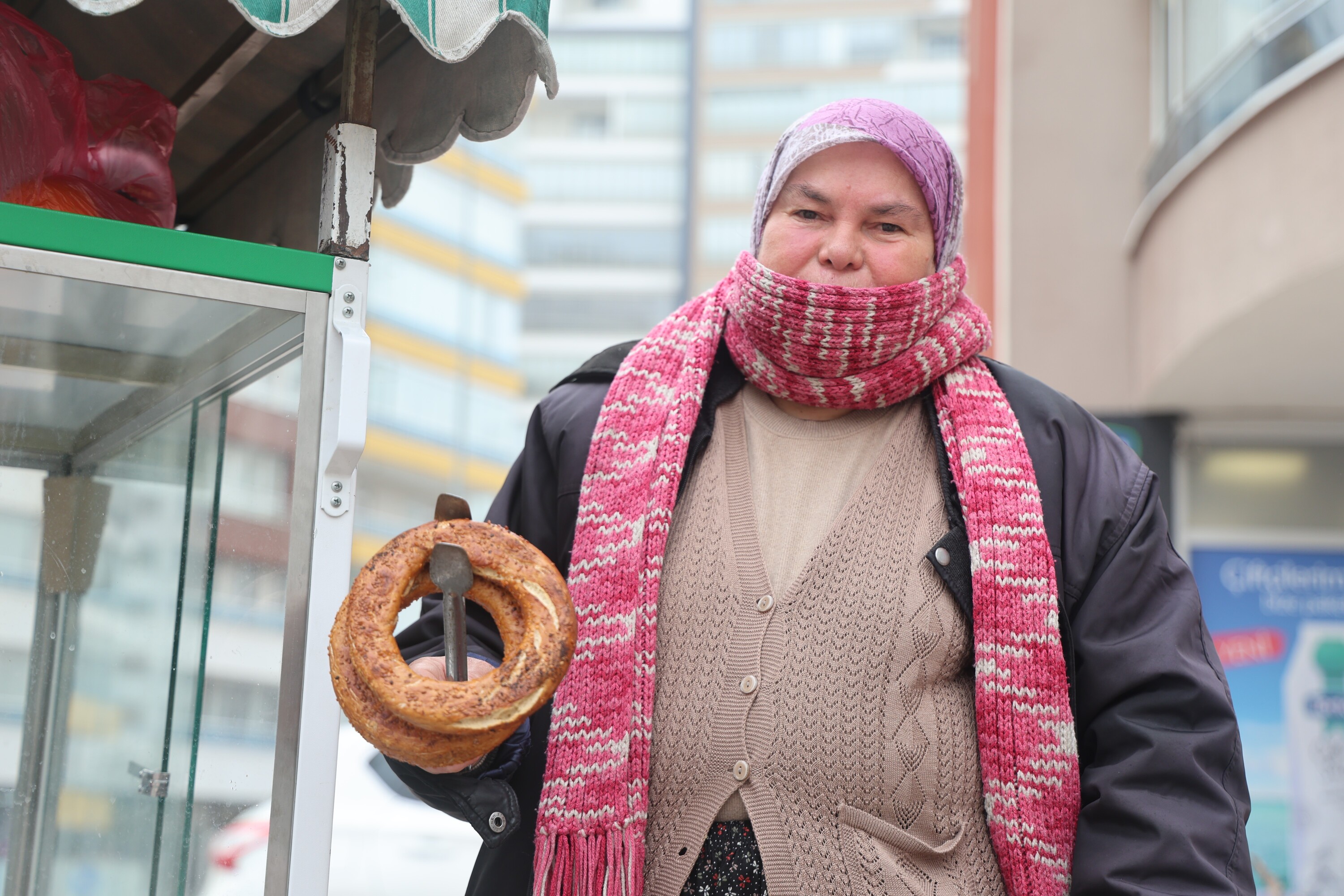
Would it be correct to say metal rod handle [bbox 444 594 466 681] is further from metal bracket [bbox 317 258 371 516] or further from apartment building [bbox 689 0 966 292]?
apartment building [bbox 689 0 966 292]

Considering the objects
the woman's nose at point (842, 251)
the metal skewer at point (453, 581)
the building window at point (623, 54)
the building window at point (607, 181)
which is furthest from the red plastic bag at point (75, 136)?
the building window at point (623, 54)

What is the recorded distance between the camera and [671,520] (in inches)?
80.6

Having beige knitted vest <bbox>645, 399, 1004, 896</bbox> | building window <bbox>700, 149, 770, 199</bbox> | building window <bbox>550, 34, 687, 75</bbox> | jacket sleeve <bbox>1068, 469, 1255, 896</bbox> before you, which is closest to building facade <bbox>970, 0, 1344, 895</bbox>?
jacket sleeve <bbox>1068, 469, 1255, 896</bbox>

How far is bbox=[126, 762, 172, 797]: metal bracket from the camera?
1951mm

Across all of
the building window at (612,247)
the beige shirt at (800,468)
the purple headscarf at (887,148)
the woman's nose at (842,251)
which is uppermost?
the building window at (612,247)

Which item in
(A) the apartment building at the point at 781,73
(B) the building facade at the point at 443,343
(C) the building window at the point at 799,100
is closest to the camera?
(B) the building facade at the point at 443,343

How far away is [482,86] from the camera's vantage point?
2.11 m

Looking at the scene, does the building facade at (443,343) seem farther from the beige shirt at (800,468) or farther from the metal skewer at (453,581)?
the metal skewer at (453,581)

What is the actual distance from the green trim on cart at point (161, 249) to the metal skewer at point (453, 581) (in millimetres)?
382

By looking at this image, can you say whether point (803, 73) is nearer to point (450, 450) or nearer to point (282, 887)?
point (450, 450)

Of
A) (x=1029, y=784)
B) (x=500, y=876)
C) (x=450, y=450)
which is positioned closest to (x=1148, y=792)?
(x=1029, y=784)

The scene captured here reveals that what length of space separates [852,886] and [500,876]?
54 cm

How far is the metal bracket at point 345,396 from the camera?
5.89ft

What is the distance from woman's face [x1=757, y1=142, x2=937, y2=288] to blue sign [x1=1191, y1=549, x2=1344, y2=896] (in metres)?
6.28
